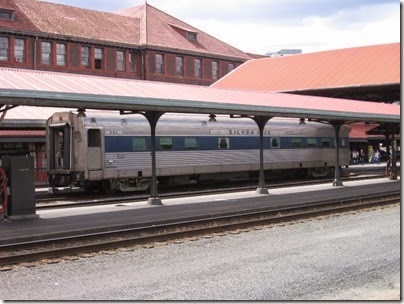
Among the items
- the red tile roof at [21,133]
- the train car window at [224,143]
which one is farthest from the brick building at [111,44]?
the train car window at [224,143]

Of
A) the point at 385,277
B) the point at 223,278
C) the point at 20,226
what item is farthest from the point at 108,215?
the point at 385,277

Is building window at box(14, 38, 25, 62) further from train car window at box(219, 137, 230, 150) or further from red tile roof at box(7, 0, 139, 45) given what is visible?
train car window at box(219, 137, 230, 150)

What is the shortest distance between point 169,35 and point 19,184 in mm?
43252

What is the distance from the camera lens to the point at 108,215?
15.8 meters

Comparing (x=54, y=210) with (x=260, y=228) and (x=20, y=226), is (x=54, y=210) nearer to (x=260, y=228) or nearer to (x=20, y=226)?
(x=20, y=226)

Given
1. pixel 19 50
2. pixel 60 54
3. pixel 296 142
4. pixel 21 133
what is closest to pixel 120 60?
pixel 60 54

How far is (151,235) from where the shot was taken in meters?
12.7

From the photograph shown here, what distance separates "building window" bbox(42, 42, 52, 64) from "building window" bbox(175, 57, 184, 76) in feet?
43.4

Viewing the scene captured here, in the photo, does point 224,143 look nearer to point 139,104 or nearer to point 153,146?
point 153,146

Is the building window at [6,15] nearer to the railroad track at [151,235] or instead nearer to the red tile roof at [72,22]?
the red tile roof at [72,22]

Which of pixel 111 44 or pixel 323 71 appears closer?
pixel 323 71

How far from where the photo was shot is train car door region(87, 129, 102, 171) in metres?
22.4

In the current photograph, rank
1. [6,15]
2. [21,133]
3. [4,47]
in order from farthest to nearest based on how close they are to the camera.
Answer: [6,15]
[4,47]
[21,133]

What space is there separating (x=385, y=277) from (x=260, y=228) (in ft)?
18.2
